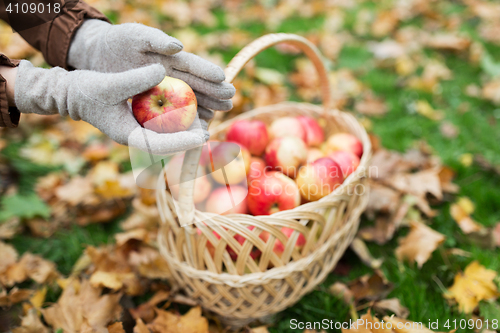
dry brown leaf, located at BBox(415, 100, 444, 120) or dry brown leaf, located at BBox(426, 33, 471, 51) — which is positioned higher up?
dry brown leaf, located at BBox(426, 33, 471, 51)

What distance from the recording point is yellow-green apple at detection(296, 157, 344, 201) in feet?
3.81

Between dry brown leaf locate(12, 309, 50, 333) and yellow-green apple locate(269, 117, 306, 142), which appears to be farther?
yellow-green apple locate(269, 117, 306, 142)

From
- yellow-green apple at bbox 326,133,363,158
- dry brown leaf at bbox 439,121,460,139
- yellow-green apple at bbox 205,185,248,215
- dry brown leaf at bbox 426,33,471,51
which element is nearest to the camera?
yellow-green apple at bbox 205,185,248,215

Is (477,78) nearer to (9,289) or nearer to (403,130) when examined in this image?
(403,130)

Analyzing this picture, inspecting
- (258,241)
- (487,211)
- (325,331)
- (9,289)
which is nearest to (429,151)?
(487,211)

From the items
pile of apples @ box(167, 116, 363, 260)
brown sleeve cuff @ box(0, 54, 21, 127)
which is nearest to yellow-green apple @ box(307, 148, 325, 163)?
pile of apples @ box(167, 116, 363, 260)

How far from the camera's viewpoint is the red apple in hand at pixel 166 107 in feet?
2.76

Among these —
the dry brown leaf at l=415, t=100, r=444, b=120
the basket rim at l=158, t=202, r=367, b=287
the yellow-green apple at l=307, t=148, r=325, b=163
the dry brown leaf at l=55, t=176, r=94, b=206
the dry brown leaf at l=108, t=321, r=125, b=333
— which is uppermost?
the yellow-green apple at l=307, t=148, r=325, b=163

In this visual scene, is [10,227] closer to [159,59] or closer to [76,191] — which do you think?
[76,191]

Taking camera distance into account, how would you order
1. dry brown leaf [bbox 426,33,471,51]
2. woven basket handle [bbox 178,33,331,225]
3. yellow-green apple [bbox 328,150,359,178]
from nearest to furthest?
woven basket handle [bbox 178,33,331,225], yellow-green apple [bbox 328,150,359,178], dry brown leaf [bbox 426,33,471,51]

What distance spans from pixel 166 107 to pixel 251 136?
1.77 ft

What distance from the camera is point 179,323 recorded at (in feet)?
3.46

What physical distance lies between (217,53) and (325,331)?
88.5 inches

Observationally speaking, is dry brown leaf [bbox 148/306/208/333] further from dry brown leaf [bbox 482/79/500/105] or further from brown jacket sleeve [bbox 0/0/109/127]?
dry brown leaf [bbox 482/79/500/105]
